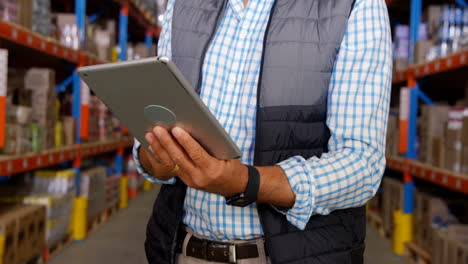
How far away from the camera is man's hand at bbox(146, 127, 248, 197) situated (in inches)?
33.2

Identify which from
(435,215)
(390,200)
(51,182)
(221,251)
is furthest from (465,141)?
(51,182)

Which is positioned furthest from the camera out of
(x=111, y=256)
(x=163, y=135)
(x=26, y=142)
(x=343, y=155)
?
(x=111, y=256)

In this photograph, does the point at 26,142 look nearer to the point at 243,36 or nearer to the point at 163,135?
the point at 243,36

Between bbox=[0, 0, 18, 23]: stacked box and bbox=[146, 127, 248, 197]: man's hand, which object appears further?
bbox=[0, 0, 18, 23]: stacked box

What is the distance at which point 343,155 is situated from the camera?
101 cm

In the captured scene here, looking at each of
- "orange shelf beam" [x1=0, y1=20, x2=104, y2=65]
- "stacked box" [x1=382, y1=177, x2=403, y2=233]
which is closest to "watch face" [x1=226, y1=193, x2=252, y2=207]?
"orange shelf beam" [x1=0, y1=20, x2=104, y2=65]

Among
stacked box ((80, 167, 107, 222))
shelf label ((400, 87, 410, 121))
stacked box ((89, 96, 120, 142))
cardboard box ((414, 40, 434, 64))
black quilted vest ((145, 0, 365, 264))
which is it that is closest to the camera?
black quilted vest ((145, 0, 365, 264))

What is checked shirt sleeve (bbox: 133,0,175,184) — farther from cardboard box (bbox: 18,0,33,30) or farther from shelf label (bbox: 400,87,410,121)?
shelf label (bbox: 400,87,410,121)

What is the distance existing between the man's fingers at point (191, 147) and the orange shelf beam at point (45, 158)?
2.05 meters

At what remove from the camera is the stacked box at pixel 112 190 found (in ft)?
16.6

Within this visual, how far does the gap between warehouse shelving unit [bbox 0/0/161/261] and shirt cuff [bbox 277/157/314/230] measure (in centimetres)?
203

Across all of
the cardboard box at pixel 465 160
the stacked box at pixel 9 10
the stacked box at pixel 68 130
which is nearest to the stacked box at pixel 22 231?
the stacked box at pixel 68 130

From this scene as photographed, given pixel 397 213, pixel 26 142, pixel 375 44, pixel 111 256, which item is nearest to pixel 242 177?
pixel 375 44

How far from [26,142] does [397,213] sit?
3047 millimetres
